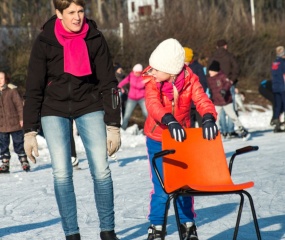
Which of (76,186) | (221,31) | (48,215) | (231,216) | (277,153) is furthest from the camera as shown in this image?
(221,31)

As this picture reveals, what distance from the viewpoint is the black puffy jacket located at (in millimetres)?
5328

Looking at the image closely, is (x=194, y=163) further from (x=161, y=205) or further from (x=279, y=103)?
(x=279, y=103)

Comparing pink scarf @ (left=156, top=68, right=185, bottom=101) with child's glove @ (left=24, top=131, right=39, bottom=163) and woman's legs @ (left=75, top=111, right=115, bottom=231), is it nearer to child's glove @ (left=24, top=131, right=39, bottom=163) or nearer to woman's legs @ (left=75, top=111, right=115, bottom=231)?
woman's legs @ (left=75, top=111, right=115, bottom=231)

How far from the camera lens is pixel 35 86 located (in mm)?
5332

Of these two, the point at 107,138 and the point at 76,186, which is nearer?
the point at 107,138

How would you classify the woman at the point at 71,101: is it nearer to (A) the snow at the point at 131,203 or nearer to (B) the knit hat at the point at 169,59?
(B) the knit hat at the point at 169,59

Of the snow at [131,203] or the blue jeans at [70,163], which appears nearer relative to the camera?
the blue jeans at [70,163]

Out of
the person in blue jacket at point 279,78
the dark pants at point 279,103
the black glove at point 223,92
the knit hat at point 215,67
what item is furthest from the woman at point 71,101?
the dark pants at point 279,103

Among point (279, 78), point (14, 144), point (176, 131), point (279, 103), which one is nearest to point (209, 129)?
point (176, 131)

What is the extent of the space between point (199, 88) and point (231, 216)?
159 cm

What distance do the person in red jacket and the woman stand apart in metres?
0.26

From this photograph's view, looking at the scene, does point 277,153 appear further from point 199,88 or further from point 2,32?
point 2,32

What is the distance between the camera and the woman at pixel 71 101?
5.30 m

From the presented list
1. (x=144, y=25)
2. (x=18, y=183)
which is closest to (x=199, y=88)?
(x=18, y=183)
